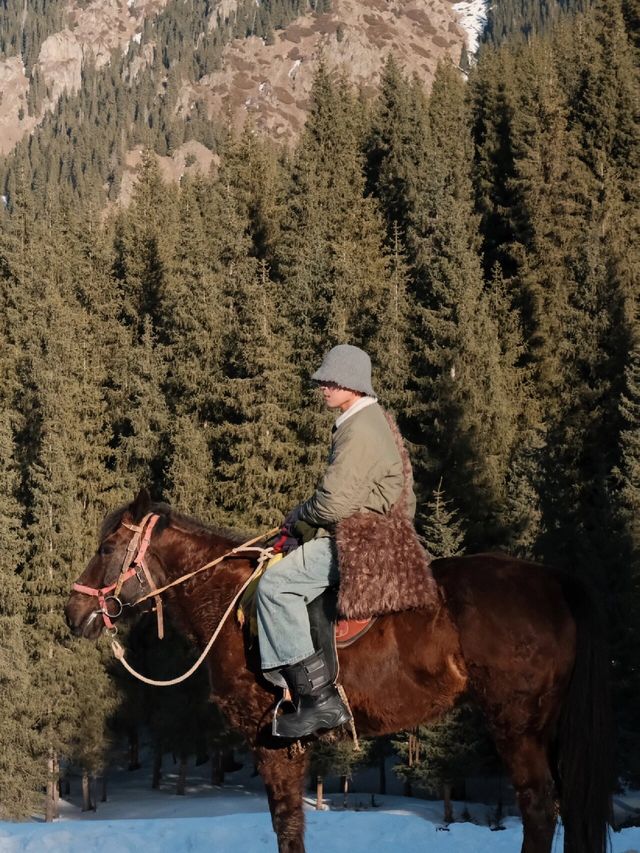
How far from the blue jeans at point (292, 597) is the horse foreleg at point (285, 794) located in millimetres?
846

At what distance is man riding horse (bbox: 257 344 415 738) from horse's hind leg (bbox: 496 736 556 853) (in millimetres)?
1246

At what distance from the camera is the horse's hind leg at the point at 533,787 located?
727 cm

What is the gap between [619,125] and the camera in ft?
202

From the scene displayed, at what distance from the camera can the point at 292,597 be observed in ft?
24.4

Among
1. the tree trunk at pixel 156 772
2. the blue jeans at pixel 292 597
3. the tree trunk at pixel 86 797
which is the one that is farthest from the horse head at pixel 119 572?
the tree trunk at pixel 156 772

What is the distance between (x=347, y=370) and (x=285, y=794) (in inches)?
128

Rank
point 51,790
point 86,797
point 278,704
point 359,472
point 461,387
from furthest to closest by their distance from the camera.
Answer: point 86,797
point 461,387
point 51,790
point 278,704
point 359,472

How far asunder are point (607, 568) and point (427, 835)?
19.2m

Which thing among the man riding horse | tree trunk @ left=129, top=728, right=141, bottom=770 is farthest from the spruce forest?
the man riding horse

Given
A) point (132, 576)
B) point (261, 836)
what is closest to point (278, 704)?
point (132, 576)

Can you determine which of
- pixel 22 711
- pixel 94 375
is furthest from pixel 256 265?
pixel 22 711

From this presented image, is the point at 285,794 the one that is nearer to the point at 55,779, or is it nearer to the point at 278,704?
the point at 278,704

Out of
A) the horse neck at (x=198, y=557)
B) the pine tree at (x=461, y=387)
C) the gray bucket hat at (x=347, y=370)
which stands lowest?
the horse neck at (x=198, y=557)

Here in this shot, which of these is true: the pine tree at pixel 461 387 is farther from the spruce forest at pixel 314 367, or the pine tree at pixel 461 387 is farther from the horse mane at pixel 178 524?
the horse mane at pixel 178 524
